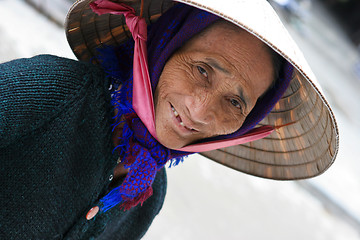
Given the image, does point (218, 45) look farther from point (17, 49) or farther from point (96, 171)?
point (17, 49)

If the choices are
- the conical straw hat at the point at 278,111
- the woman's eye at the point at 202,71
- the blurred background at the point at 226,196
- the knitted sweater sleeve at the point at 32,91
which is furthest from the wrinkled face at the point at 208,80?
the blurred background at the point at 226,196

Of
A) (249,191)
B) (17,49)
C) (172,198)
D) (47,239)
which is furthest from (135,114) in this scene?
(249,191)

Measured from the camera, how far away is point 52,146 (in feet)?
3.14

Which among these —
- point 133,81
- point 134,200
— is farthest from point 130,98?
point 134,200

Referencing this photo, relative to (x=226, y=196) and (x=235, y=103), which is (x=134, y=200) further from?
(x=226, y=196)

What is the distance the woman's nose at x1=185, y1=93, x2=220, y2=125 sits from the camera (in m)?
0.98

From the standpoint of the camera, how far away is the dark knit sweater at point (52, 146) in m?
0.90

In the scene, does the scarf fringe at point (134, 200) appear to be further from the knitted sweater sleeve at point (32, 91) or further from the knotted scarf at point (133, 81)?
the knitted sweater sleeve at point (32, 91)

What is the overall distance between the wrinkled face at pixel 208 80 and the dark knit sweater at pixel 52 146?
0.17 metres

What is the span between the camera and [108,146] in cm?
106

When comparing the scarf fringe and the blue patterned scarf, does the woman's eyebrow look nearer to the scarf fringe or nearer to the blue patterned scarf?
the blue patterned scarf

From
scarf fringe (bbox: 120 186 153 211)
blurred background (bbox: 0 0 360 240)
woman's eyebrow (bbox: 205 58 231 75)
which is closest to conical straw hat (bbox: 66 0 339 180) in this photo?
woman's eyebrow (bbox: 205 58 231 75)

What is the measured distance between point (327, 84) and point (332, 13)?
27.6 feet

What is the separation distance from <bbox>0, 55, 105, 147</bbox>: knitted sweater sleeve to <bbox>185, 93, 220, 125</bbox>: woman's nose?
0.96 ft
